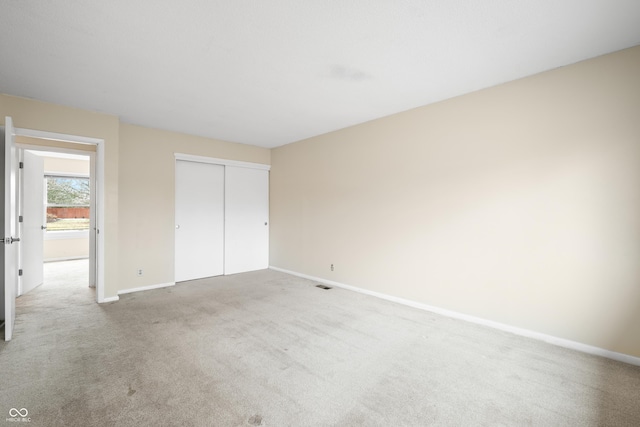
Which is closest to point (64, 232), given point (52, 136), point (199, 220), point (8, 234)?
point (199, 220)

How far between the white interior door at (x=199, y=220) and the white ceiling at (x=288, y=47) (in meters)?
1.69

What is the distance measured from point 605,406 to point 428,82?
2.91 meters

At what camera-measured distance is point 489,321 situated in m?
3.11

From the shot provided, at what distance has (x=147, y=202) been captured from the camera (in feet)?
15.0

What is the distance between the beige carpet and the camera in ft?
5.83

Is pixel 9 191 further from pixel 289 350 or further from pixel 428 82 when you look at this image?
pixel 428 82

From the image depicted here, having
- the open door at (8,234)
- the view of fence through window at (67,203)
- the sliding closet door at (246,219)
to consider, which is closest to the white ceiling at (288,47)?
the open door at (8,234)

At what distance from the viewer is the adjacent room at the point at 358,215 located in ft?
6.35

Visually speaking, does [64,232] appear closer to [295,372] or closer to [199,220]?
[199,220]

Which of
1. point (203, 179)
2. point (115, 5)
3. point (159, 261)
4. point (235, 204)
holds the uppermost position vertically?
point (115, 5)

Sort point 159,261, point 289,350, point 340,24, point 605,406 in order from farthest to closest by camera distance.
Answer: point 159,261
point 289,350
point 340,24
point 605,406

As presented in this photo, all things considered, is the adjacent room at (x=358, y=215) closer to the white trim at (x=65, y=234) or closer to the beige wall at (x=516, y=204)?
the beige wall at (x=516, y=204)

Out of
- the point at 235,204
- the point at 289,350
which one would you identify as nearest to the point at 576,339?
the point at 289,350

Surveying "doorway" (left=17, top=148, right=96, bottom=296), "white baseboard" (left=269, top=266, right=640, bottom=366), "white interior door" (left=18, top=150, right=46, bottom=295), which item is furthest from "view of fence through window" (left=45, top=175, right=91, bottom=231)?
"white baseboard" (left=269, top=266, right=640, bottom=366)
